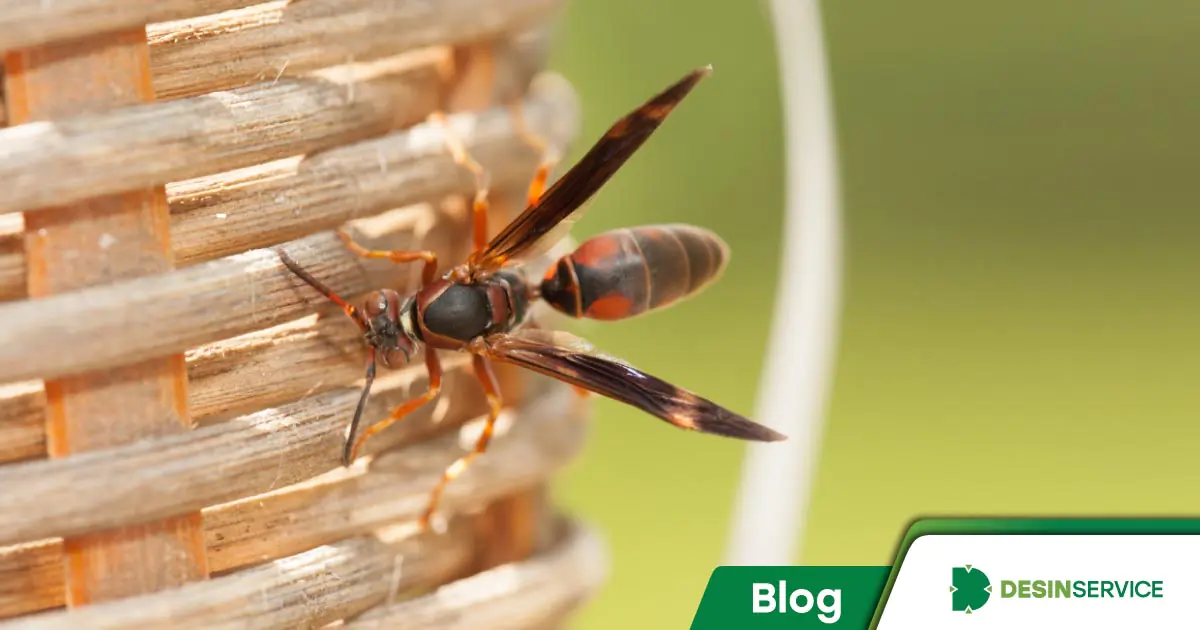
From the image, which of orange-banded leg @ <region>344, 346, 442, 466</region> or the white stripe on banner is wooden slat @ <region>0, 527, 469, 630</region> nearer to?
orange-banded leg @ <region>344, 346, 442, 466</region>

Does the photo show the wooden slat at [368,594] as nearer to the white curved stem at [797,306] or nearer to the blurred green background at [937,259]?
the white curved stem at [797,306]

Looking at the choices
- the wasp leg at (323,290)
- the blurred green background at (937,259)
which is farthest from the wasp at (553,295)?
the blurred green background at (937,259)

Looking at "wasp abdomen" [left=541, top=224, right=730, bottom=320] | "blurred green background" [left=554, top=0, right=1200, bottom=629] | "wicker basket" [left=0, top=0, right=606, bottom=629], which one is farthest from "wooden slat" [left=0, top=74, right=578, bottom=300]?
"blurred green background" [left=554, top=0, right=1200, bottom=629]

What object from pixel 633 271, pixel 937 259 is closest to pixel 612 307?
pixel 633 271

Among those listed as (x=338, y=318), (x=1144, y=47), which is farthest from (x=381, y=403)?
(x=1144, y=47)

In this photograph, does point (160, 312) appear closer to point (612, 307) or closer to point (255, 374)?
point (255, 374)
